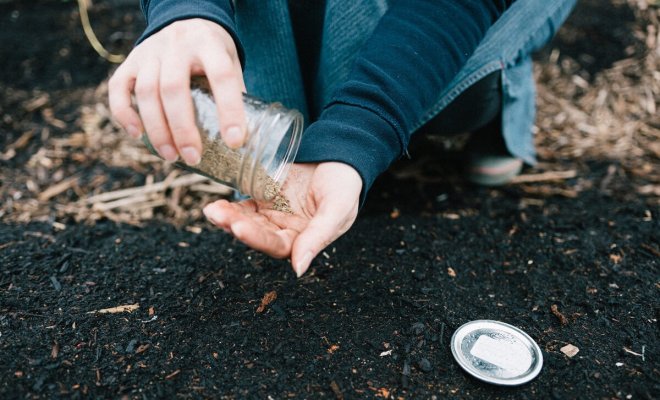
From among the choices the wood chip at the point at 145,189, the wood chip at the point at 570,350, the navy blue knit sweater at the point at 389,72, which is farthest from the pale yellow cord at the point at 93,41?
the wood chip at the point at 570,350

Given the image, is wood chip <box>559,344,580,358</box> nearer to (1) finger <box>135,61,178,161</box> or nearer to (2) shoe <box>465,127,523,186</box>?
(2) shoe <box>465,127,523,186</box>

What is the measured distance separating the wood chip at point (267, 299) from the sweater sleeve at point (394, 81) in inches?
16.8

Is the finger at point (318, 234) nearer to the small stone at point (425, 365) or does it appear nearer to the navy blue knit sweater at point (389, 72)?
the navy blue knit sweater at point (389, 72)

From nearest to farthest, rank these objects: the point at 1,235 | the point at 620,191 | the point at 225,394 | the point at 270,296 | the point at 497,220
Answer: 1. the point at 225,394
2. the point at 270,296
3. the point at 1,235
4. the point at 497,220
5. the point at 620,191

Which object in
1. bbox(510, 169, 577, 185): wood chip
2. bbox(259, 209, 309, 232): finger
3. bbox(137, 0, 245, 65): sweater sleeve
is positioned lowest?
bbox(510, 169, 577, 185): wood chip

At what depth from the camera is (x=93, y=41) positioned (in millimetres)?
3318

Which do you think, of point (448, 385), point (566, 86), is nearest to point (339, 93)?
point (448, 385)

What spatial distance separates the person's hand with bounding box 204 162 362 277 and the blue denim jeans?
1.73 ft

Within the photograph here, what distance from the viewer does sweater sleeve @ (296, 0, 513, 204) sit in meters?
1.41

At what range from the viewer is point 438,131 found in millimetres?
2105

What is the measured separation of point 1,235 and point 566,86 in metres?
2.84

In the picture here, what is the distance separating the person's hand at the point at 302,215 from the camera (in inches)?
45.0

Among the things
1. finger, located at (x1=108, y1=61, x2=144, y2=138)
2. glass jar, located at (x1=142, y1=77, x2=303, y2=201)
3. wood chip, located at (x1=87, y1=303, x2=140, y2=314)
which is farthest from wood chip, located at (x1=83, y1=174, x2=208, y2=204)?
finger, located at (x1=108, y1=61, x2=144, y2=138)

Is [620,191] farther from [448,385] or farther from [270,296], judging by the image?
[270,296]
